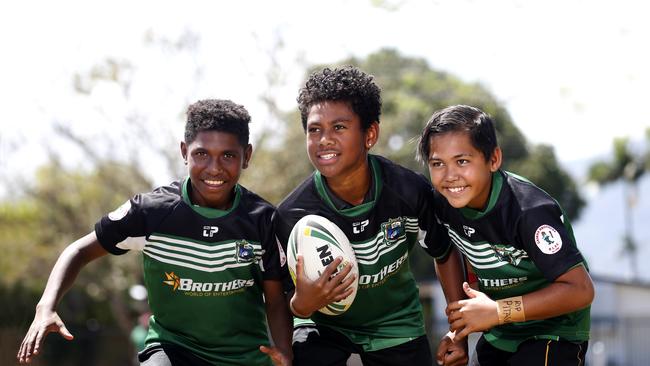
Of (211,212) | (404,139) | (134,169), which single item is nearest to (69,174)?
(134,169)

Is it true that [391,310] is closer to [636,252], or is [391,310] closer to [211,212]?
[211,212]

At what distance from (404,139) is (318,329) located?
17201mm

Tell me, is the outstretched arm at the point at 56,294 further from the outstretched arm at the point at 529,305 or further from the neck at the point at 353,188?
the outstretched arm at the point at 529,305

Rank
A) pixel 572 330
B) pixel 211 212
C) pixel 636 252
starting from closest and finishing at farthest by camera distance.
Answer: pixel 572 330, pixel 211 212, pixel 636 252

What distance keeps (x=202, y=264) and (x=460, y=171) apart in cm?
175

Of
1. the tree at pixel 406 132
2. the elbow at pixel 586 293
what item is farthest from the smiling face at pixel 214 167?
the tree at pixel 406 132

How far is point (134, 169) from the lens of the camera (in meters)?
21.5

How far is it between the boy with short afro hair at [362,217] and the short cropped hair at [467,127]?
43 cm

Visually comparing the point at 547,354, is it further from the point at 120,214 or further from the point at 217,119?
the point at 120,214

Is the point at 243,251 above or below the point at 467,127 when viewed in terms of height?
below

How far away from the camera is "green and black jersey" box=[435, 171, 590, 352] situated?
4641mm

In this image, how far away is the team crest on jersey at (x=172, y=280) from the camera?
17.5ft

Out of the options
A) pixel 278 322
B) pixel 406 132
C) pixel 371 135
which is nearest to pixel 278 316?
pixel 278 322

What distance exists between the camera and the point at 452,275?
5.61 m
